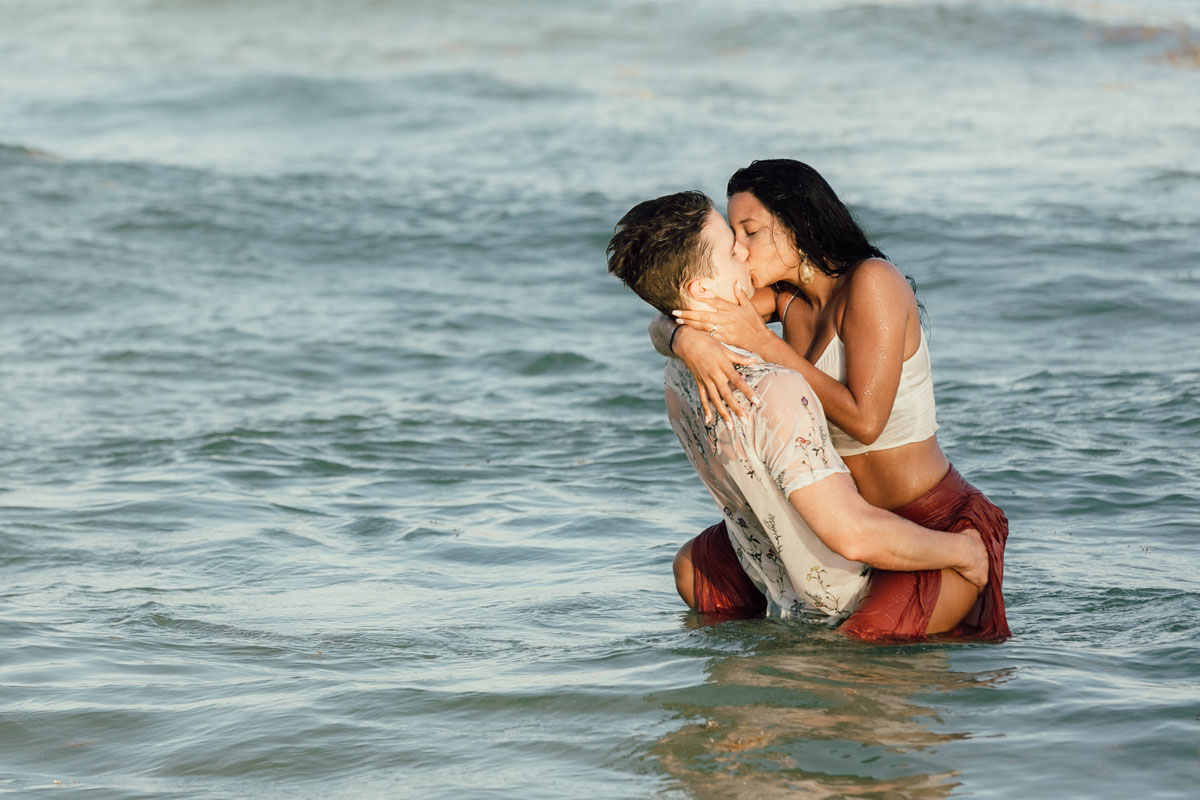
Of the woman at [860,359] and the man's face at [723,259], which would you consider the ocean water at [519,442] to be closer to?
the woman at [860,359]

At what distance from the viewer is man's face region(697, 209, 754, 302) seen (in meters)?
3.94

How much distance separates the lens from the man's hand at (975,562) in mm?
4238

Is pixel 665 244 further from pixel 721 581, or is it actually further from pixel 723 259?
pixel 721 581

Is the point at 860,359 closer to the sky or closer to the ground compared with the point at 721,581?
closer to the sky

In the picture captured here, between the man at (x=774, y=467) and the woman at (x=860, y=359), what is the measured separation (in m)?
0.07

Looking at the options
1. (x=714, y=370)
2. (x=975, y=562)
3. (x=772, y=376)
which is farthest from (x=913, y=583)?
(x=714, y=370)

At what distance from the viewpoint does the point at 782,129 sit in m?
18.8

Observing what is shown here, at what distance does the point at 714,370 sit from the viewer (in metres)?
3.96

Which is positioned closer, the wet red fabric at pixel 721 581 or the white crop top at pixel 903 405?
the white crop top at pixel 903 405

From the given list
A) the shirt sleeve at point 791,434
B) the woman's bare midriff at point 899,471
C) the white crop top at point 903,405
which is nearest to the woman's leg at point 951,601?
the woman's bare midriff at point 899,471

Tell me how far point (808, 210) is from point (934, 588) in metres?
1.21

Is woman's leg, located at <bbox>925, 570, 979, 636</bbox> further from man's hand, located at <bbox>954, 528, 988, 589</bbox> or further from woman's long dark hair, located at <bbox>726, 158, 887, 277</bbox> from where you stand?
woman's long dark hair, located at <bbox>726, 158, 887, 277</bbox>

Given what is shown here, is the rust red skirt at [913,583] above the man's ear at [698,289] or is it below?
below

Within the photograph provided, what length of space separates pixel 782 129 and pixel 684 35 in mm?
10325
